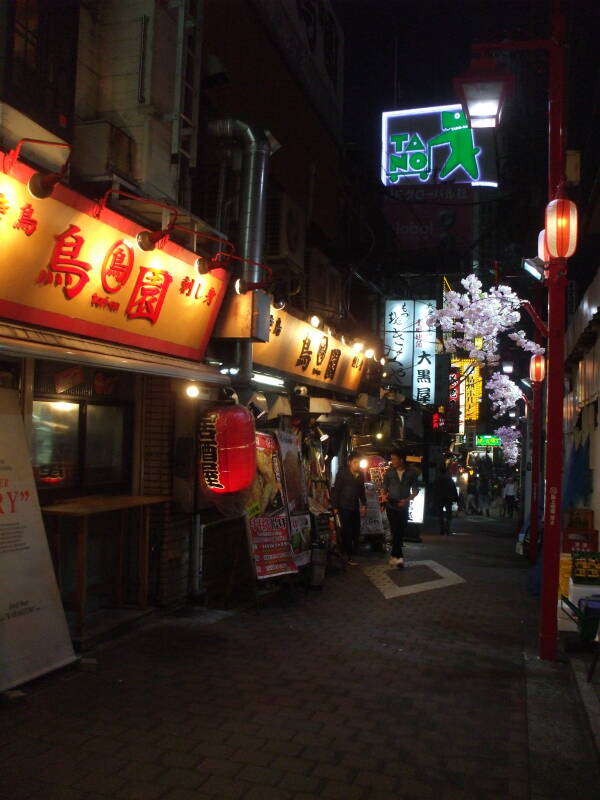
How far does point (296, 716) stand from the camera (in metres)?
5.72

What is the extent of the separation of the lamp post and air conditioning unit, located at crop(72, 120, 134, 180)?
461 cm

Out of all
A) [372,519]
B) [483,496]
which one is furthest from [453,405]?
[372,519]

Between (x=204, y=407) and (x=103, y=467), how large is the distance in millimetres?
1599

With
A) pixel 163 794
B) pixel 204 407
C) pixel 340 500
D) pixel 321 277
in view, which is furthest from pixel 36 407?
pixel 321 277

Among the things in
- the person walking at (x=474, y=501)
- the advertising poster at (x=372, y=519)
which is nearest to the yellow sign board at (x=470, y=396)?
the person walking at (x=474, y=501)

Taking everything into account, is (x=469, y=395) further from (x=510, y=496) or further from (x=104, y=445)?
(x=104, y=445)

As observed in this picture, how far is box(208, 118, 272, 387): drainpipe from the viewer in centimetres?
968

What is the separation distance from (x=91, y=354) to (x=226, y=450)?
2.33 m

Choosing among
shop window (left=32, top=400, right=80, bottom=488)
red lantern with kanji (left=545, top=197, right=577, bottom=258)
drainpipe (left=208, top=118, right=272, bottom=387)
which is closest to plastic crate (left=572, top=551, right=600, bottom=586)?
red lantern with kanji (left=545, top=197, right=577, bottom=258)

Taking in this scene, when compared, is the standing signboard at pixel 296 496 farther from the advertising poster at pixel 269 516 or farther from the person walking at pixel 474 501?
the person walking at pixel 474 501

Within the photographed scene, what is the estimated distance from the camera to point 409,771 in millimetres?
4785

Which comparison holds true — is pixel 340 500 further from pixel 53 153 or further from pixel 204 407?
pixel 53 153

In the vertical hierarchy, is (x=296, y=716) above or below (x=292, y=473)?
below

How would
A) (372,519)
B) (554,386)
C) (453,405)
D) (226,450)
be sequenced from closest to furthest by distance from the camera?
(554,386)
(226,450)
(372,519)
(453,405)
